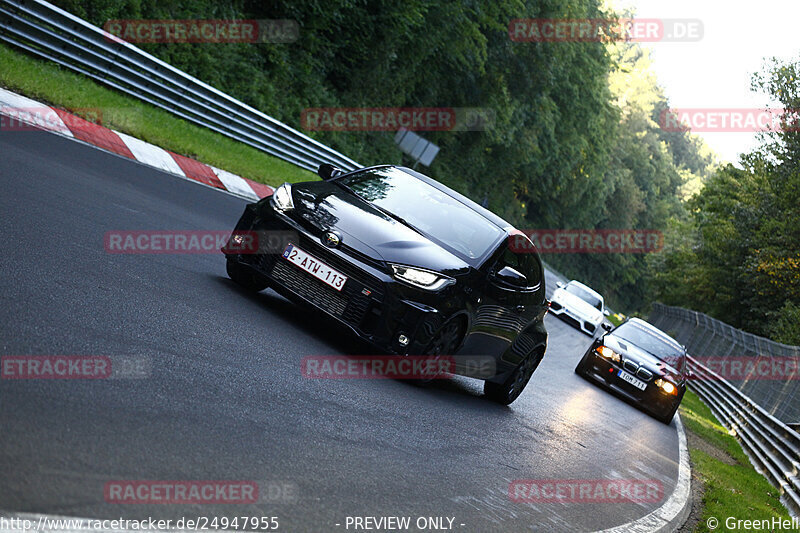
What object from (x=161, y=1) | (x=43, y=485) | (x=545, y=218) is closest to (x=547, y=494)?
(x=43, y=485)

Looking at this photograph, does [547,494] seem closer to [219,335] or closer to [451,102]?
[219,335]

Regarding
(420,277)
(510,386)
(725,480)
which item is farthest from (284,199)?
(725,480)

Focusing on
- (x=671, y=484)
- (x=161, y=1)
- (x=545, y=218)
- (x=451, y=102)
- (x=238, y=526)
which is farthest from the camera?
(x=545, y=218)

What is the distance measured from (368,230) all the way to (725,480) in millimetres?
6428

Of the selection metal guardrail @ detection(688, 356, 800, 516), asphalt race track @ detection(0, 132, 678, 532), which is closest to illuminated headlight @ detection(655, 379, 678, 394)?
metal guardrail @ detection(688, 356, 800, 516)

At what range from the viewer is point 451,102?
4706cm

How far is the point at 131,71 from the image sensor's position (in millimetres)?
19141

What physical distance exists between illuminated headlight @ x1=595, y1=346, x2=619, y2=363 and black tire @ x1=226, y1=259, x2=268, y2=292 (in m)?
10.2

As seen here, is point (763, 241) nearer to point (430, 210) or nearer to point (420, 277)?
point (430, 210)

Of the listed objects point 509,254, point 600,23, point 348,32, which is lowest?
point 509,254

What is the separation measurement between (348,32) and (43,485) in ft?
109

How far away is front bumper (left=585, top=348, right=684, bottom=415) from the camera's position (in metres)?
17.0

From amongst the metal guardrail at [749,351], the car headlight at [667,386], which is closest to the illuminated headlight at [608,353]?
the car headlight at [667,386]

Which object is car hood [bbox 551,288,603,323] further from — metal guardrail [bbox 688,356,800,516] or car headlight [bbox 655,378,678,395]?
car headlight [bbox 655,378,678,395]
